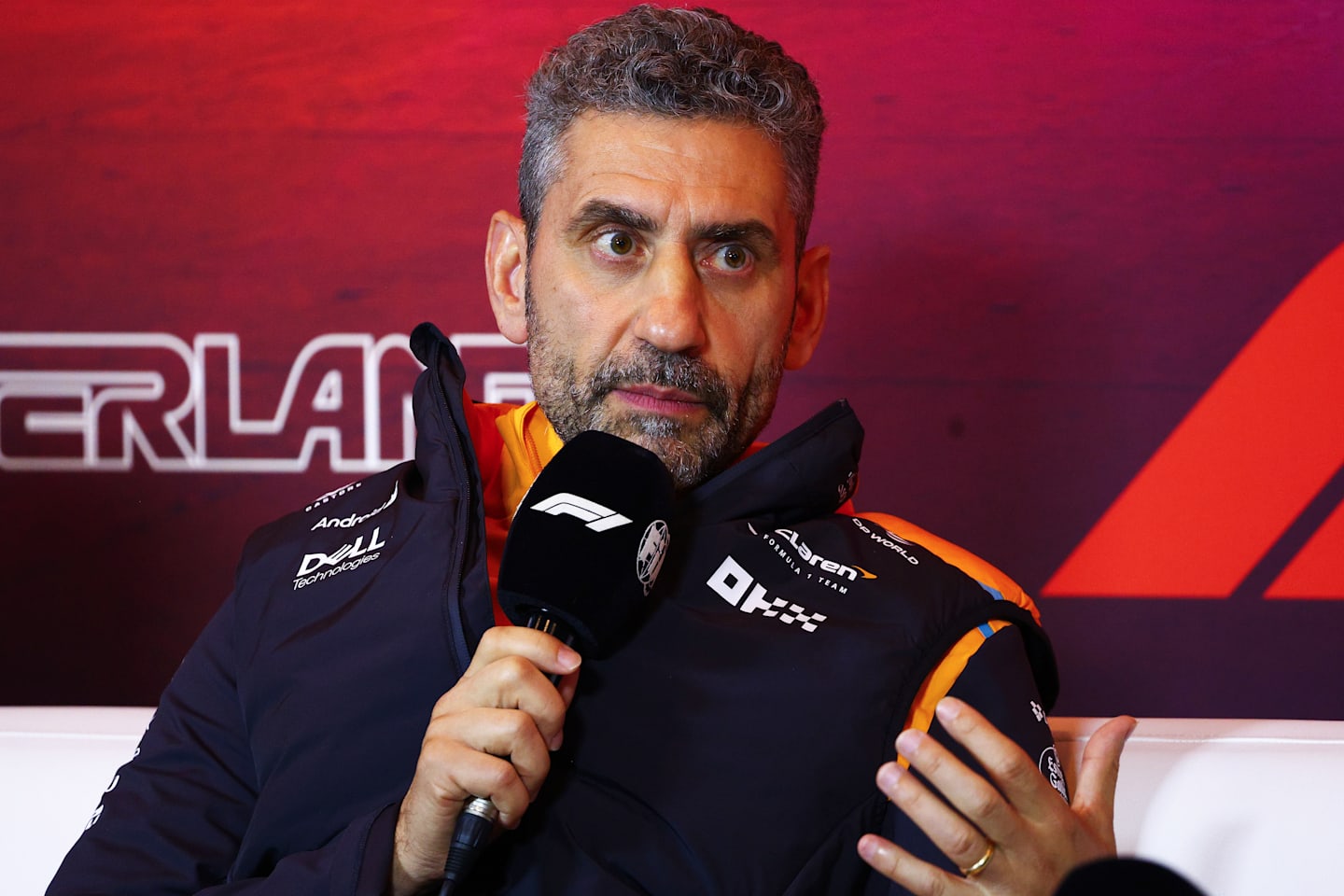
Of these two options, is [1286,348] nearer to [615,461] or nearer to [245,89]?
[615,461]

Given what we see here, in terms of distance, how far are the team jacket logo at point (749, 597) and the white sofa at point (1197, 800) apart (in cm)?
30

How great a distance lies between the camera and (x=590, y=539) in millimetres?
824

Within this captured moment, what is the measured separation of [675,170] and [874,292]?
739mm

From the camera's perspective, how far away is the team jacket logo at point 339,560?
1097 millimetres

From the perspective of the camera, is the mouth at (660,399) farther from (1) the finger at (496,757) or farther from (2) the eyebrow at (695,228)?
(1) the finger at (496,757)

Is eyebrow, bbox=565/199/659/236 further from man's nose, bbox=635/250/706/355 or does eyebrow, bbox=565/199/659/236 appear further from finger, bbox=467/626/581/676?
finger, bbox=467/626/581/676

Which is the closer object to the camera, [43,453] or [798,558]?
[798,558]

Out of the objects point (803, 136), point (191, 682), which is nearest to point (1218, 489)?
A: point (803, 136)

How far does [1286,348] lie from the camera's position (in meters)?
1.78

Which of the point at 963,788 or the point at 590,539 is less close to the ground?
the point at 590,539

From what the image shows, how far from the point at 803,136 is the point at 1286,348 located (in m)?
0.93

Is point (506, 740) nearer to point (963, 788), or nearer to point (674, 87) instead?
point (963, 788)

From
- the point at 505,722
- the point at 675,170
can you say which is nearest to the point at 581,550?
the point at 505,722

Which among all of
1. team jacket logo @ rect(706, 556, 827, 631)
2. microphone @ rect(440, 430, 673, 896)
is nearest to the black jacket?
team jacket logo @ rect(706, 556, 827, 631)
